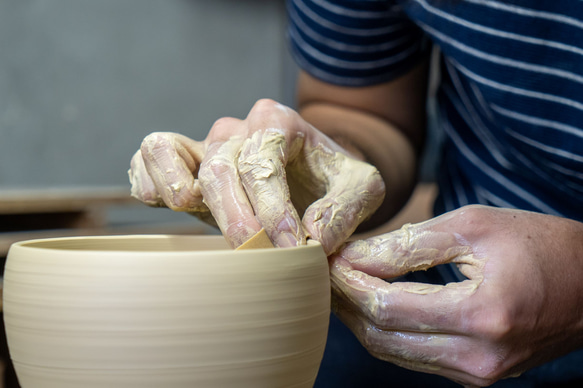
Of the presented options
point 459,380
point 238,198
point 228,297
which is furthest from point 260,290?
point 459,380

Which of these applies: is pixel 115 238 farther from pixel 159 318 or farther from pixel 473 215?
pixel 473 215

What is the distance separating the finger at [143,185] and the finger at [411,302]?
0.29 meters

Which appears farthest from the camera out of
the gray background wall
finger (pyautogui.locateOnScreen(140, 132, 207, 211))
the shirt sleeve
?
the gray background wall

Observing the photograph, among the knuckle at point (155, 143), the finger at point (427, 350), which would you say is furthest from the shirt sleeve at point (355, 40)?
the finger at point (427, 350)

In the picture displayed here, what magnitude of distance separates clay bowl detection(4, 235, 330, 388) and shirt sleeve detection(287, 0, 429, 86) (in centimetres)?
61

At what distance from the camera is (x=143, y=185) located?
68 cm

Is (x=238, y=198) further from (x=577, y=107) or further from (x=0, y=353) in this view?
(x=0, y=353)

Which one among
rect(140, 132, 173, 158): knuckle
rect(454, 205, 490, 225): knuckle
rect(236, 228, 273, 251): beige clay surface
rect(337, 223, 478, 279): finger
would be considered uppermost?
rect(140, 132, 173, 158): knuckle

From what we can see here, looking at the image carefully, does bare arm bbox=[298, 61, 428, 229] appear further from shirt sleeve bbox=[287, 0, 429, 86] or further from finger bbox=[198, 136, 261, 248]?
finger bbox=[198, 136, 261, 248]

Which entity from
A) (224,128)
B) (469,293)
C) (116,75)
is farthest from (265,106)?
(116,75)

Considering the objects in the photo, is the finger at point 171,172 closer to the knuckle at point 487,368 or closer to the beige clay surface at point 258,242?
the beige clay surface at point 258,242

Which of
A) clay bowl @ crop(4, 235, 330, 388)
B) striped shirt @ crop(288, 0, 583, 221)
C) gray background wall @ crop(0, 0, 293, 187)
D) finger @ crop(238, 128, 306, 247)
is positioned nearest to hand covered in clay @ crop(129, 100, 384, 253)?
finger @ crop(238, 128, 306, 247)

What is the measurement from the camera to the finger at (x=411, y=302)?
19.6 inches

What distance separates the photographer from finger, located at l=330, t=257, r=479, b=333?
497 mm
